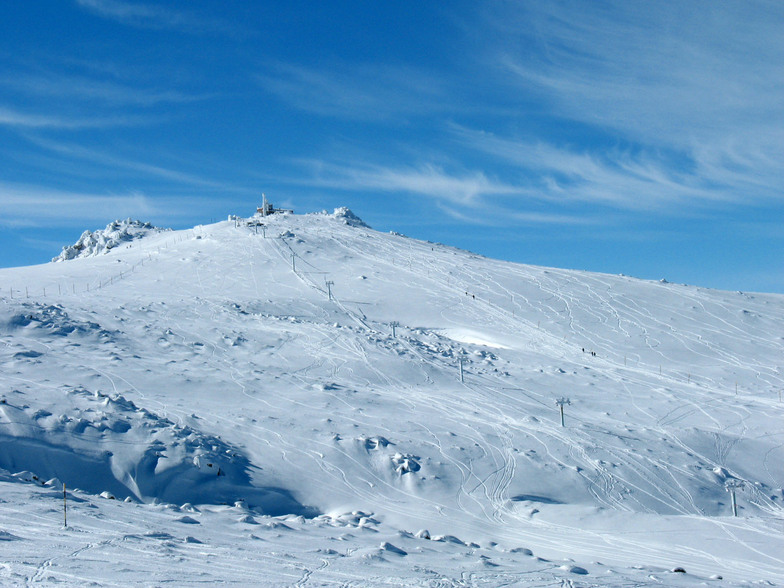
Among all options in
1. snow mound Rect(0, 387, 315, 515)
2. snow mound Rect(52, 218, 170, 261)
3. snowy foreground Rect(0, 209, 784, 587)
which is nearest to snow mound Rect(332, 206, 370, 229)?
snow mound Rect(52, 218, 170, 261)

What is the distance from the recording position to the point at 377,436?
20656mm

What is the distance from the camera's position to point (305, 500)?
16953mm

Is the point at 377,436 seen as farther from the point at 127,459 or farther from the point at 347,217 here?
the point at 347,217

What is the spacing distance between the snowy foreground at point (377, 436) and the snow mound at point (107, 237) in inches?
824

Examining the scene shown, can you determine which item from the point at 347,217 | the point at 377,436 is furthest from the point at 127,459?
the point at 347,217

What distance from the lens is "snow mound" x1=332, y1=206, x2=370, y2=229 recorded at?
69125 millimetres

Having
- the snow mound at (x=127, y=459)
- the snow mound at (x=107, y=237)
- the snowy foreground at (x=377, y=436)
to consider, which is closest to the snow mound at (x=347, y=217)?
the snow mound at (x=107, y=237)

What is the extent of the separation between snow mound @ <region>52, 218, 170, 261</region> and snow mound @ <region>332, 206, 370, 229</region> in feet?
60.6

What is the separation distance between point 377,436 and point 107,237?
55.3 metres

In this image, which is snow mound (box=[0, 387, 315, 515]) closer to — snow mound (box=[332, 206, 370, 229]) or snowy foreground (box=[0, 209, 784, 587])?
snowy foreground (box=[0, 209, 784, 587])

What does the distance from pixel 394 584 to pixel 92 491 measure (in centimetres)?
879

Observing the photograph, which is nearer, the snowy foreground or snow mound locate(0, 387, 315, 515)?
the snowy foreground

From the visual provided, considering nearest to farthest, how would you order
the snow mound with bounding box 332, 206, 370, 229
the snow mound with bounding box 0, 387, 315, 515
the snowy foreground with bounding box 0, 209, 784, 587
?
1. the snowy foreground with bounding box 0, 209, 784, 587
2. the snow mound with bounding box 0, 387, 315, 515
3. the snow mound with bounding box 332, 206, 370, 229

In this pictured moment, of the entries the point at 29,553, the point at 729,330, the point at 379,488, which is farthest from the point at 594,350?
the point at 29,553
